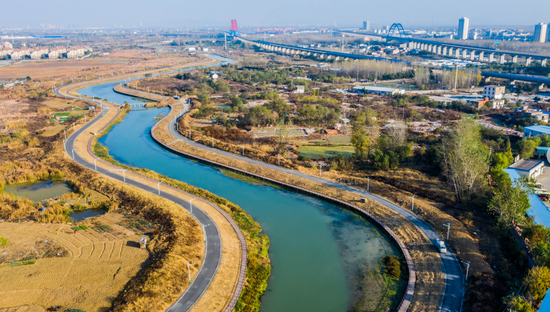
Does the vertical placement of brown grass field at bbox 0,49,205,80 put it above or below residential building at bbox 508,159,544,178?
above

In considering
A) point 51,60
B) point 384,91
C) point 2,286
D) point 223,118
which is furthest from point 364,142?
point 51,60

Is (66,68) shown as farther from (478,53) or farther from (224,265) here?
(478,53)

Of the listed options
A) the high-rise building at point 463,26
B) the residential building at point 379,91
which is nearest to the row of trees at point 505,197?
the residential building at point 379,91

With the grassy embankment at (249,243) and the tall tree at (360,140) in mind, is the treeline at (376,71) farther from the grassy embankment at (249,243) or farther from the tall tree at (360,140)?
the grassy embankment at (249,243)

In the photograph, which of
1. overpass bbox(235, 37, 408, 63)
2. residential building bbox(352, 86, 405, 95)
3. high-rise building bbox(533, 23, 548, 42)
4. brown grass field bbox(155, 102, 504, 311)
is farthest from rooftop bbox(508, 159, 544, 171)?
high-rise building bbox(533, 23, 548, 42)

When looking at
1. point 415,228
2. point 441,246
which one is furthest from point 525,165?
point 441,246

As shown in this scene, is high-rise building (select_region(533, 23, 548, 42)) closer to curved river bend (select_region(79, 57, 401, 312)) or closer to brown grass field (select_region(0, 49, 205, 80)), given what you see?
brown grass field (select_region(0, 49, 205, 80))
